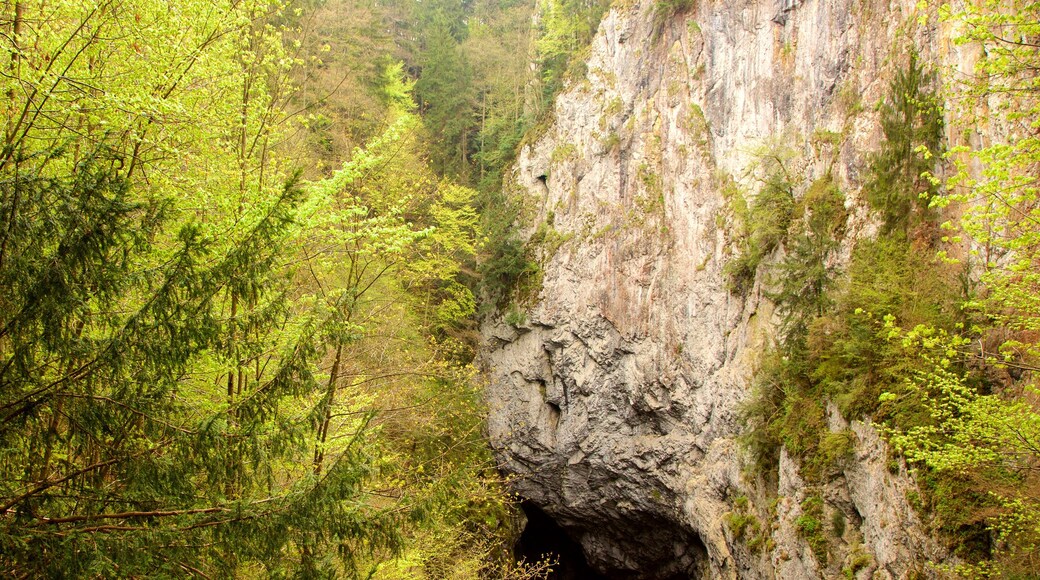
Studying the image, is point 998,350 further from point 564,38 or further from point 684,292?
point 564,38

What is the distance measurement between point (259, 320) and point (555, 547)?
59.1 feet

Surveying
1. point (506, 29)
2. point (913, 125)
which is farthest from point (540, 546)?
point (506, 29)

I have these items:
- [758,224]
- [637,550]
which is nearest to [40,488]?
[758,224]

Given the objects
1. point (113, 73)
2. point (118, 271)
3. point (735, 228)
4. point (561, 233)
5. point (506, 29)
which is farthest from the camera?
point (506, 29)

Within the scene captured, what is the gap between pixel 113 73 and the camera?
176 inches

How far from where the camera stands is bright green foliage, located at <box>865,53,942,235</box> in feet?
26.1

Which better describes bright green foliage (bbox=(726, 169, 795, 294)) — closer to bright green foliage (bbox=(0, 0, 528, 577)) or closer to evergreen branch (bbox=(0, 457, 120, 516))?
bright green foliage (bbox=(0, 0, 528, 577))

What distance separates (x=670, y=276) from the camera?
50.5 feet

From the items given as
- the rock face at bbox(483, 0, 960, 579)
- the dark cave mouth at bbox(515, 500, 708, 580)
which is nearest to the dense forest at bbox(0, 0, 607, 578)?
the rock face at bbox(483, 0, 960, 579)

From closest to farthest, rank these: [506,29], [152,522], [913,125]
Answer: [152,522] → [913,125] → [506,29]

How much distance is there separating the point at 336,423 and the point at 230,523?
15.2ft

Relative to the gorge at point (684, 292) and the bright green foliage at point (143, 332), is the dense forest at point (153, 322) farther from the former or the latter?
the gorge at point (684, 292)

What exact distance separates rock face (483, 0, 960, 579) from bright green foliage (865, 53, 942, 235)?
46 cm

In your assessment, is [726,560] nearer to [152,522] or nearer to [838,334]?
[838,334]
